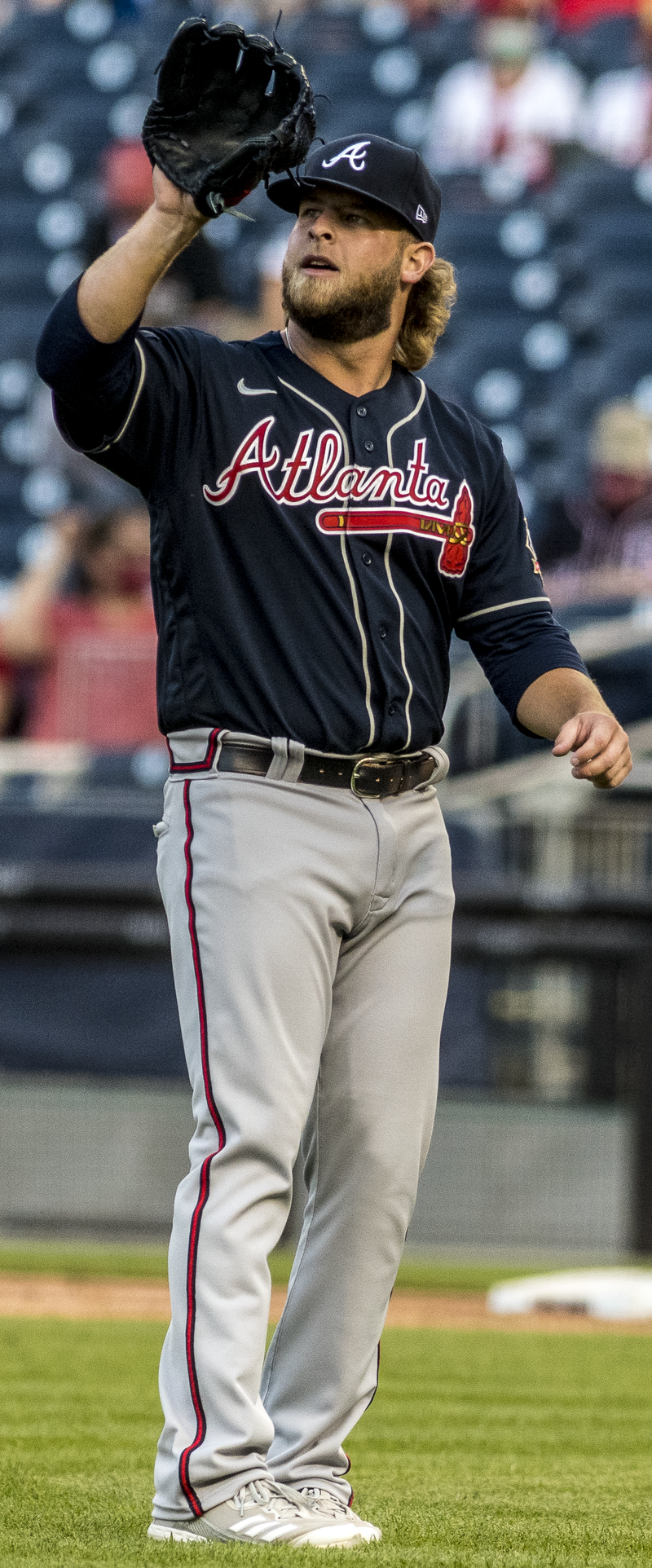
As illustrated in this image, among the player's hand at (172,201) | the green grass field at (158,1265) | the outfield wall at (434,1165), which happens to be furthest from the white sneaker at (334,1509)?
the outfield wall at (434,1165)

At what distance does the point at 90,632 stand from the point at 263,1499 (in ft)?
26.2

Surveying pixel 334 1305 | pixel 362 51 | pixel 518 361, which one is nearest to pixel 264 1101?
pixel 334 1305

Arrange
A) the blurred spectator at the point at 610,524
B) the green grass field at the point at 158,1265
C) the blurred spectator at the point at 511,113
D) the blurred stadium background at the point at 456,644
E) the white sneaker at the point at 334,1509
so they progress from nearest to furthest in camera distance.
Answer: the white sneaker at the point at 334,1509 → the green grass field at the point at 158,1265 → the blurred stadium background at the point at 456,644 → the blurred spectator at the point at 610,524 → the blurred spectator at the point at 511,113

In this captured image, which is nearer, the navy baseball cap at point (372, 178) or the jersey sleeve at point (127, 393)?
the jersey sleeve at point (127, 393)

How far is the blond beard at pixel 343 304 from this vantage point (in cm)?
235

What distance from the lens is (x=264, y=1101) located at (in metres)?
2.18

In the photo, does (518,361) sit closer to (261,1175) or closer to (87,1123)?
(87,1123)

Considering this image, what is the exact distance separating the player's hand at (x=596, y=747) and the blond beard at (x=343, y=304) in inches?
21.4

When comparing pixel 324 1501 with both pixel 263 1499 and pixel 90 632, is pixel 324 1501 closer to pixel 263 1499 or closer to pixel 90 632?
pixel 263 1499

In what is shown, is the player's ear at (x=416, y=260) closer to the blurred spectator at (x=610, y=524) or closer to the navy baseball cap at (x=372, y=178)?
the navy baseball cap at (x=372, y=178)

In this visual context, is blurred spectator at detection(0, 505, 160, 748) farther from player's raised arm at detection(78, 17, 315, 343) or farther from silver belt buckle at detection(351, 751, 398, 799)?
player's raised arm at detection(78, 17, 315, 343)

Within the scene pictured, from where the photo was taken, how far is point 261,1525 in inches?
82.0

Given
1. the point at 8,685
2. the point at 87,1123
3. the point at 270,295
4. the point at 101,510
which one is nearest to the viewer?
the point at 87,1123

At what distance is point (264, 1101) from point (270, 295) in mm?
10676
